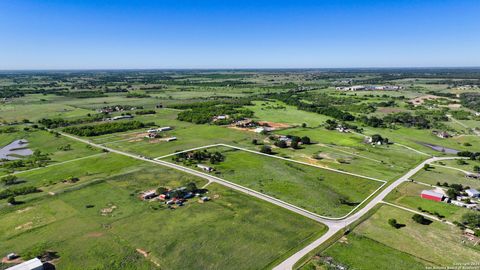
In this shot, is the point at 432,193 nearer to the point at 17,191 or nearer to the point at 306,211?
the point at 306,211

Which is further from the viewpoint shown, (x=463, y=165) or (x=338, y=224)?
(x=463, y=165)

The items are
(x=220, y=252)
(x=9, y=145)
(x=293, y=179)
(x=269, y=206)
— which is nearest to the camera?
(x=220, y=252)

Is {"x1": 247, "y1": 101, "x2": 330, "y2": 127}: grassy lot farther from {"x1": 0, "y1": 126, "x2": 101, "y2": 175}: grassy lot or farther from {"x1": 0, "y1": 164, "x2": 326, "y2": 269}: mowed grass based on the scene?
{"x1": 0, "y1": 164, "x2": 326, "y2": 269}: mowed grass

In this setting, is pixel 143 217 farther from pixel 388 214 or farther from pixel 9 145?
pixel 9 145

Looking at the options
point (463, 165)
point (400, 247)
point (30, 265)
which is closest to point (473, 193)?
point (463, 165)

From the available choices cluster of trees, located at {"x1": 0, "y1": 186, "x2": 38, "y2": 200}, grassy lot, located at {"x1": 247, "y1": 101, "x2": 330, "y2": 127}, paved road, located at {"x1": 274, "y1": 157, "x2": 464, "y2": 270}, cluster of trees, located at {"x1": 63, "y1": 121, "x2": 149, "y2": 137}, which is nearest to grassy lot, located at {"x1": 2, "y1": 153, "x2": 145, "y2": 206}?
cluster of trees, located at {"x1": 0, "y1": 186, "x2": 38, "y2": 200}

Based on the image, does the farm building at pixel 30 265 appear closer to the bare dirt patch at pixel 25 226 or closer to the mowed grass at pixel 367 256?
the bare dirt patch at pixel 25 226

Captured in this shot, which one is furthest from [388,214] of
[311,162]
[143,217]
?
[143,217]
